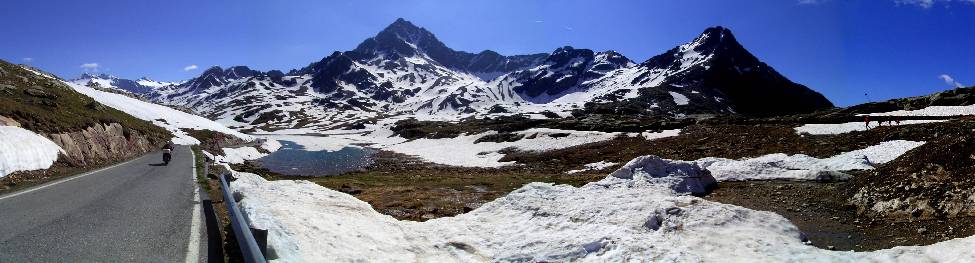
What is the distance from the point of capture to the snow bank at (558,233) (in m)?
10.6

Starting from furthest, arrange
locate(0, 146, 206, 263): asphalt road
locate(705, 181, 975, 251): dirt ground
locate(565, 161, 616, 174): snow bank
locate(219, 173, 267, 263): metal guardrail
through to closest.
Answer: locate(565, 161, 616, 174): snow bank → locate(705, 181, 975, 251): dirt ground → locate(0, 146, 206, 263): asphalt road → locate(219, 173, 267, 263): metal guardrail

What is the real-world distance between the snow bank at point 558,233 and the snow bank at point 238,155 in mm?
43943

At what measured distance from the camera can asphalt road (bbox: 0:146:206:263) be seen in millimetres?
8875

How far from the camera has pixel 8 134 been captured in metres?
25.6

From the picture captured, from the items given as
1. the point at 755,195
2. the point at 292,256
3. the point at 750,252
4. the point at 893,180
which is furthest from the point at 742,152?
the point at 292,256

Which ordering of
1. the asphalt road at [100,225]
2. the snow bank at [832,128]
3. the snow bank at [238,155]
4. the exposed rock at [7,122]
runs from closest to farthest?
the asphalt road at [100,225]
the exposed rock at [7,122]
the snow bank at [832,128]
the snow bank at [238,155]

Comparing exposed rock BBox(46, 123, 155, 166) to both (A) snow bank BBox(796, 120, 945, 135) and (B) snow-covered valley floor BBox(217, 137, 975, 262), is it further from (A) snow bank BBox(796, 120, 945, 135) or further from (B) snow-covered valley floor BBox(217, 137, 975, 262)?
(A) snow bank BBox(796, 120, 945, 135)

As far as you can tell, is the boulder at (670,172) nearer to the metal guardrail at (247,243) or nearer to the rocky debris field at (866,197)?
the rocky debris field at (866,197)

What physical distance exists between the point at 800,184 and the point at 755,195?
12.5 feet

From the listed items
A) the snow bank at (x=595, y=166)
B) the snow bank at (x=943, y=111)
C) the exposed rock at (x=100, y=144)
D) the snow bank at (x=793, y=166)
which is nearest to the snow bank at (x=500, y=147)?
the snow bank at (x=595, y=166)

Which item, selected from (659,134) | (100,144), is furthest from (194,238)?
(659,134)

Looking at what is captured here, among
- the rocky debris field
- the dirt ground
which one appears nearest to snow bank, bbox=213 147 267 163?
the rocky debris field

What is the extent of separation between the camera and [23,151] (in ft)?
81.4

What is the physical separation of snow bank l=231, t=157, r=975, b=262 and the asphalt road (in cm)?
154
